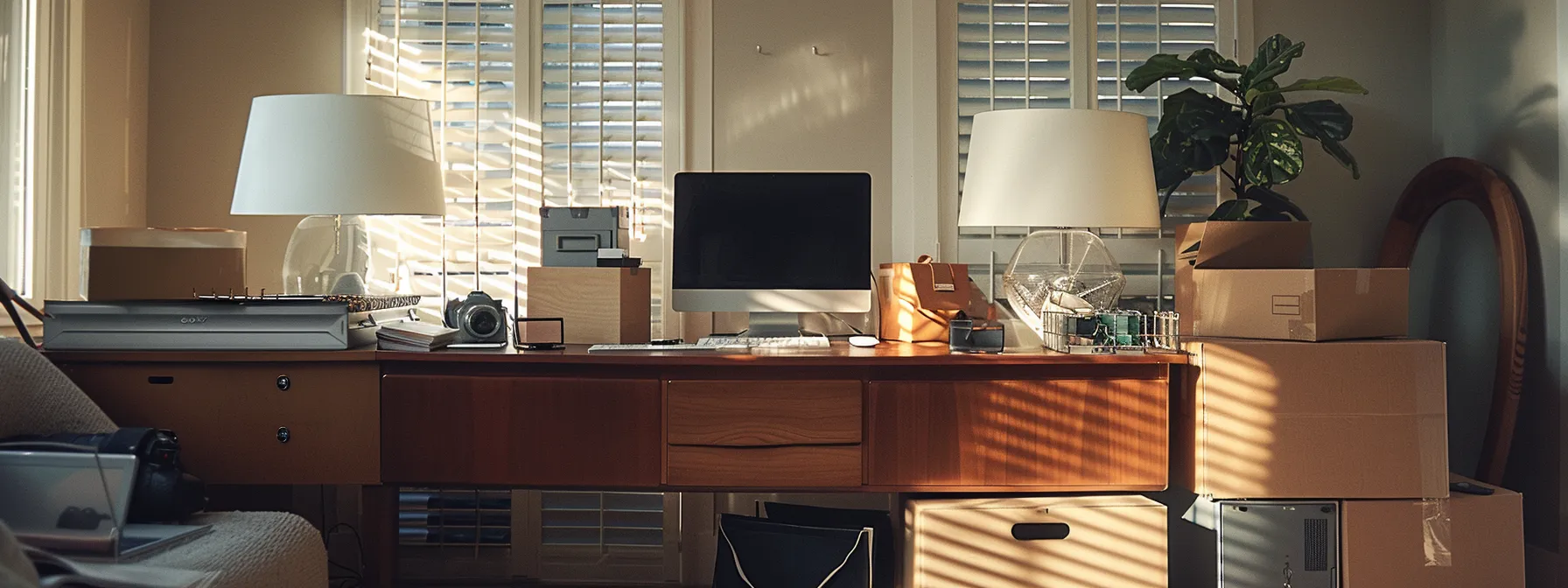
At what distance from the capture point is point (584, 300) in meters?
2.54

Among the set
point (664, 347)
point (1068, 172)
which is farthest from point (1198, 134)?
point (664, 347)

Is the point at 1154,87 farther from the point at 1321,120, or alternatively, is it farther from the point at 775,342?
the point at 775,342

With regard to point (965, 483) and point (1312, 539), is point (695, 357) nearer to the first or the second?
point (965, 483)

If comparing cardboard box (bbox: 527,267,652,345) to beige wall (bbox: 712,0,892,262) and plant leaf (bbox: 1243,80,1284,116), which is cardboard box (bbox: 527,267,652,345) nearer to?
beige wall (bbox: 712,0,892,262)

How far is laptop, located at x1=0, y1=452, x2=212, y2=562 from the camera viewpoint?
1.59 metres

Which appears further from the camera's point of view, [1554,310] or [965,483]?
[1554,310]

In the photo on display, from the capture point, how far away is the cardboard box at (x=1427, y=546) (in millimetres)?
2182

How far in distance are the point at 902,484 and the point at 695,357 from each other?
0.53 meters

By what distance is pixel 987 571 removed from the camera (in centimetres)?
221

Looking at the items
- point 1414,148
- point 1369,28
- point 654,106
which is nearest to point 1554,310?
point 1414,148

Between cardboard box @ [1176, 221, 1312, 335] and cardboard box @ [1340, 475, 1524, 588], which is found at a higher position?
cardboard box @ [1176, 221, 1312, 335]

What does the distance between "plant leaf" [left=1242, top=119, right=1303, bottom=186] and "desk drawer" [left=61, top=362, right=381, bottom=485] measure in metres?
2.22

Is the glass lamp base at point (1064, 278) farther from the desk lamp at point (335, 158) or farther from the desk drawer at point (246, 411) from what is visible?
the desk drawer at point (246, 411)

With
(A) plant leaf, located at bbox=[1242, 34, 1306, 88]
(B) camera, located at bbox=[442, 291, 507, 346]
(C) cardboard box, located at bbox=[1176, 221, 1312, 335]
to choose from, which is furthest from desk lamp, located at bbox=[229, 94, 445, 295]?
(A) plant leaf, located at bbox=[1242, 34, 1306, 88]
